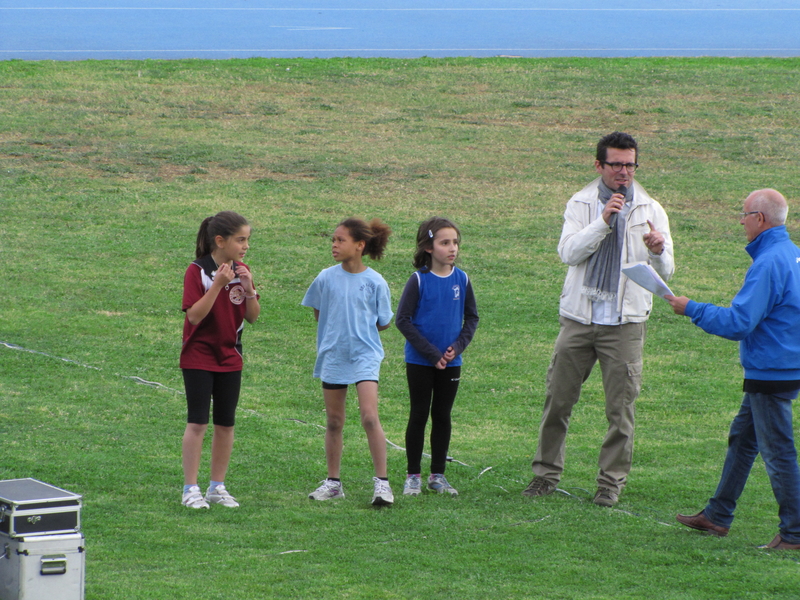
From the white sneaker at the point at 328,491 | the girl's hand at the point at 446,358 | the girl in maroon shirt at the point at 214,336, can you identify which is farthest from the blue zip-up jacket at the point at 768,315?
the girl in maroon shirt at the point at 214,336

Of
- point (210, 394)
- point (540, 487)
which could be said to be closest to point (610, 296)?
point (540, 487)

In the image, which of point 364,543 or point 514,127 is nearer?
point 364,543

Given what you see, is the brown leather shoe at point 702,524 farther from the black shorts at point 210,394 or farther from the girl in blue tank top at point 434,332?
the black shorts at point 210,394

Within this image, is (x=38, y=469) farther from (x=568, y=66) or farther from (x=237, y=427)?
(x=568, y=66)

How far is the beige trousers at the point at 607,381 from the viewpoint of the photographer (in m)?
5.75

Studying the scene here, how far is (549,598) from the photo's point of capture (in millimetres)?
4383

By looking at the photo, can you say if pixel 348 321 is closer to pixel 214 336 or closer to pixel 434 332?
pixel 434 332

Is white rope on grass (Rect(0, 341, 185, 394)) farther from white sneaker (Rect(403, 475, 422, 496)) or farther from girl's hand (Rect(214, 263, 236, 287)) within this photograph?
girl's hand (Rect(214, 263, 236, 287))

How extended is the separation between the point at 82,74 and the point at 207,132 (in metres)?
5.92

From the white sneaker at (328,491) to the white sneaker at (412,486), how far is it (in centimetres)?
36

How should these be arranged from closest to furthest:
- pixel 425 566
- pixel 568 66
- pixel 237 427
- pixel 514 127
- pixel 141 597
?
pixel 141 597 < pixel 425 566 < pixel 237 427 < pixel 514 127 < pixel 568 66

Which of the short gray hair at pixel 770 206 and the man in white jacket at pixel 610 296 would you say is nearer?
the short gray hair at pixel 770 206

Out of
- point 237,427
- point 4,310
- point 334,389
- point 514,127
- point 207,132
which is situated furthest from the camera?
point 514,127

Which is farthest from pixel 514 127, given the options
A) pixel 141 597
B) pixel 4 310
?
pixel 141 597
